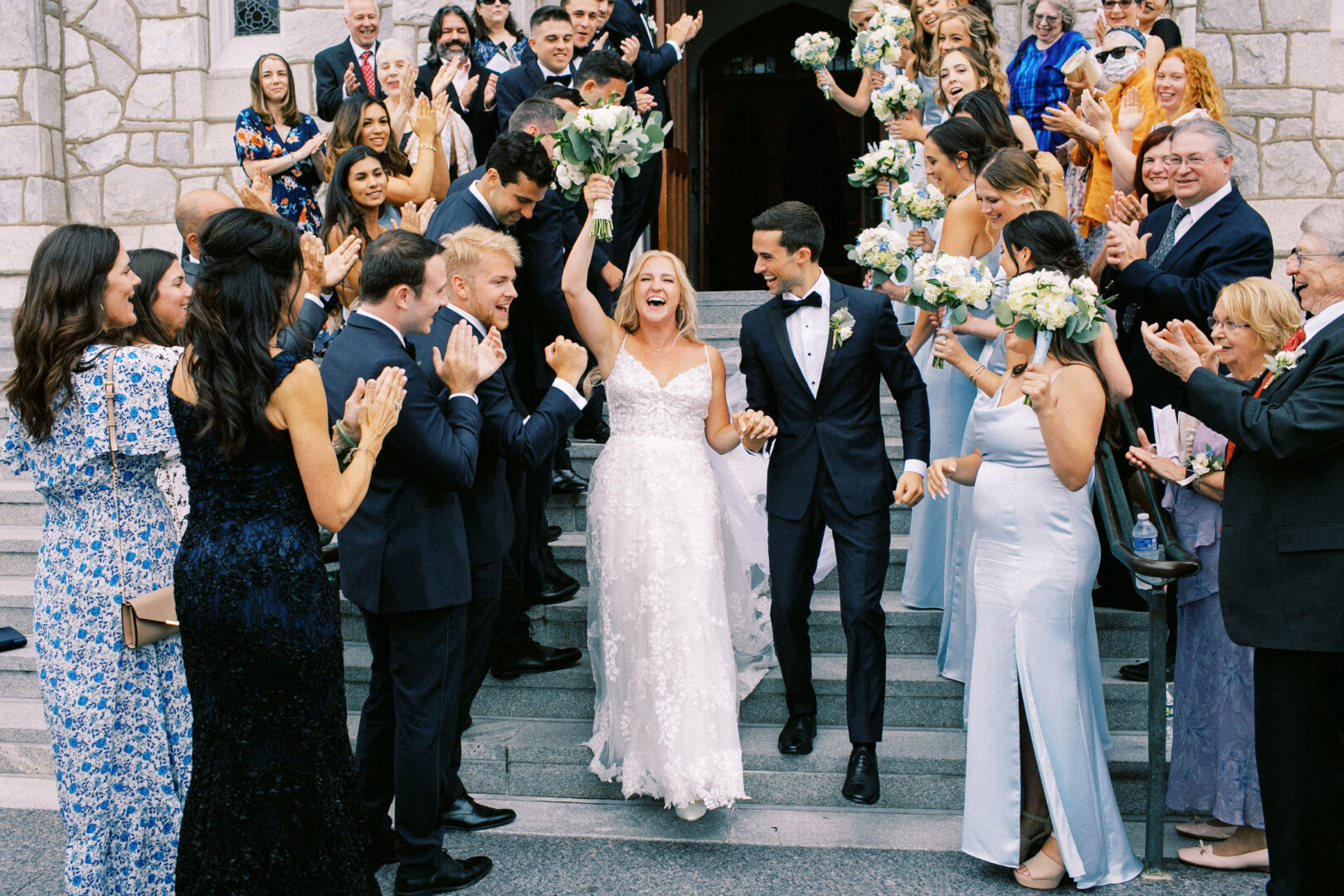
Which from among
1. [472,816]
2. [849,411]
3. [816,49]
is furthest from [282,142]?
[472,816]

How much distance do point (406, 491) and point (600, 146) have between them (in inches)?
66.3

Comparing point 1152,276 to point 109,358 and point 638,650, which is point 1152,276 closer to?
point 638,650

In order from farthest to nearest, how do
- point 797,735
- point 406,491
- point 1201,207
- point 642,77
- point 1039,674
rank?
point 642,77
point 1201,207
point 797,735
point 1039,674
point 406,491

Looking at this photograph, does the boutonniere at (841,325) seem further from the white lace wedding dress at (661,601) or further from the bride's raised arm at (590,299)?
the bride's raised arm at (590,299)

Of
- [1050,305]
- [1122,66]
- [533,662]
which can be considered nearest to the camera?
[1050,305]

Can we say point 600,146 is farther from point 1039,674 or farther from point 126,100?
point 126,100

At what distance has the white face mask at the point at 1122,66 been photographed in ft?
19.2

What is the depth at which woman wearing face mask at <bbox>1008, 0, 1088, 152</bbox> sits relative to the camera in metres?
6.68

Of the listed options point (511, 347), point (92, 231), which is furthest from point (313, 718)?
point (511, 347)

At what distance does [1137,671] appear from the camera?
15.3ft

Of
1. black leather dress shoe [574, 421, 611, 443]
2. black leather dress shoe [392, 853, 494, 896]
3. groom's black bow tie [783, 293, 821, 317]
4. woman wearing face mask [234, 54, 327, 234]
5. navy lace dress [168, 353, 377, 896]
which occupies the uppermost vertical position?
woman wearing face mask [234, 54, 327, 234]

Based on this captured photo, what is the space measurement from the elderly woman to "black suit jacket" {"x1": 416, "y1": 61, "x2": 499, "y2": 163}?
478 centimetres

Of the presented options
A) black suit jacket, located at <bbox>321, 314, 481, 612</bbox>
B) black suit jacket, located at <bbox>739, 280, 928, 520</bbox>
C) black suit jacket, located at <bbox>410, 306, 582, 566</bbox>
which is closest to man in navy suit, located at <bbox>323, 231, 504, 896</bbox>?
black suit jacket, located at <bbox>321, 314, 481, 612</bbox>

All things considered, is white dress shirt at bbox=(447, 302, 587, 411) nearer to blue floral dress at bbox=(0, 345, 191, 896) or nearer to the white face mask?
blue floral dress at bbox=(0, 345, 191, 896)
